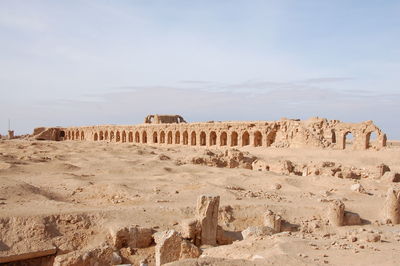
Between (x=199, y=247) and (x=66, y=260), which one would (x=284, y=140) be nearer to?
(x=199, y=247)

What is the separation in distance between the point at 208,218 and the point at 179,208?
1.61 meters

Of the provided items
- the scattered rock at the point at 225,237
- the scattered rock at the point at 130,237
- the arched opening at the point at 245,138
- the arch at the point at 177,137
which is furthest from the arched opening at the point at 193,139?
the scattered rock at the point at 130,237

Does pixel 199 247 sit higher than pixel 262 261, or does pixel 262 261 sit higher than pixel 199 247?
pixel 262 261

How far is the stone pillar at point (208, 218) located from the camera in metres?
8.12

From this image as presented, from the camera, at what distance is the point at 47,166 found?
48.4 feet

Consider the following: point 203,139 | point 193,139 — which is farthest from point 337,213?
point 193,139

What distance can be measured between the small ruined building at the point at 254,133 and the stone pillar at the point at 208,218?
16801 millimetres

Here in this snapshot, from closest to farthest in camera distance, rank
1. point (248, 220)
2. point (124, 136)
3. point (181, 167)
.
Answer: point (248, 220) < point (181, 167) < point (124, 136)

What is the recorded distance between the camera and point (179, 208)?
31.5ft

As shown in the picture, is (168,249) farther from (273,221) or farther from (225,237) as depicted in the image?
(273,221)

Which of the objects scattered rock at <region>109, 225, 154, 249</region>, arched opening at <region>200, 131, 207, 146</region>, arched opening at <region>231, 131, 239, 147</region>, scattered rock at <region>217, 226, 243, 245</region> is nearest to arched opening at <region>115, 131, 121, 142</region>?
arched opening at <region>200, 131, 207, 146</region>

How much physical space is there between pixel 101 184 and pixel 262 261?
7.24 m

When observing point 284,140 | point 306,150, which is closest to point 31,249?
point 306,150

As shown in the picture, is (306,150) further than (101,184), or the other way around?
(306,150)
